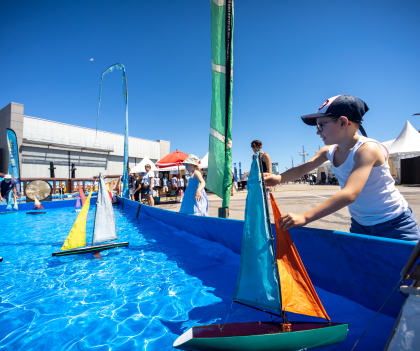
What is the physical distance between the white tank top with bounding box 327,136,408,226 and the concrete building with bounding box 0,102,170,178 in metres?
36.7

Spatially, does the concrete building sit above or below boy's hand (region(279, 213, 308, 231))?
above

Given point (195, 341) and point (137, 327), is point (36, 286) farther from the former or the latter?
point (195, 341)

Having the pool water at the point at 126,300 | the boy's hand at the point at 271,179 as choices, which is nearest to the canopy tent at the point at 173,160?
the pool water at the point at 126,300

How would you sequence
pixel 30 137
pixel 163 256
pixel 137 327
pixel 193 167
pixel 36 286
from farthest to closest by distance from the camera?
1. pixel 30 137
2. pixel 193 167
3. pixel 163 256
4. pixel 36 286
5. pixel 137 327

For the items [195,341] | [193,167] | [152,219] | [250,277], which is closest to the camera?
[195,341]

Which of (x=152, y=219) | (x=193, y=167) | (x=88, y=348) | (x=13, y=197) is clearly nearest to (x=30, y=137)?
(x=13, y=197)

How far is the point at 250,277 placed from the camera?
65.6 inches

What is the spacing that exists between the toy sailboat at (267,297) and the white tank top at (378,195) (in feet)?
2.05

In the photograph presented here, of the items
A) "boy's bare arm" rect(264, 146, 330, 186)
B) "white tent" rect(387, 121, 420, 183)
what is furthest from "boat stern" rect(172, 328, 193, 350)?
"white tent" rect(387, 121, 420, 183)

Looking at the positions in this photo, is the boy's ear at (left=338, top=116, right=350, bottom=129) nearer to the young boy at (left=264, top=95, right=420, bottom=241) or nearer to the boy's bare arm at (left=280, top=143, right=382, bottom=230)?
the young boy at (left=264, top=95, right=420, bottom=241)

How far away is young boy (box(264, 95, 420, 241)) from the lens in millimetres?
1327

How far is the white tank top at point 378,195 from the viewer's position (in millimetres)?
1529

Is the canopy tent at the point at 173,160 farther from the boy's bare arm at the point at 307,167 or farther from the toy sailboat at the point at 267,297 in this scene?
the toy sailboat at the point at 267,297

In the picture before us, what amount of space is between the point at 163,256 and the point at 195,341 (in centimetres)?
302
